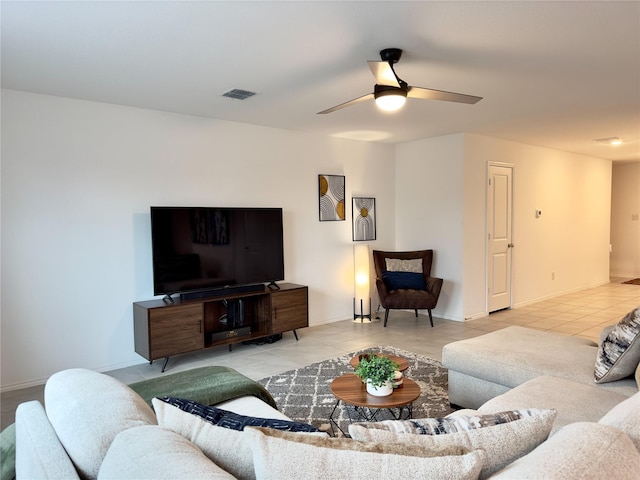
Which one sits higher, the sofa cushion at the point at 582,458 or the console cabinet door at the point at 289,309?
the sofa cushion at the point at 582,458

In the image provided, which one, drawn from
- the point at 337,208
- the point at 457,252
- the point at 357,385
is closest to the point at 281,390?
the point at 357,385

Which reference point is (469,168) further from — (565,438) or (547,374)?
(565,438)

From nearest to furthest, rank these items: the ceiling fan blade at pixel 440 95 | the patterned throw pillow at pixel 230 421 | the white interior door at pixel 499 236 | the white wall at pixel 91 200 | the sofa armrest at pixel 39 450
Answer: the sofa armrest at pixel 39 450, the patterned throw pillow at pixel 230 421, the ceiling fan blade at pixel 440 95, the white wall at pixel 91 200, the white interior door at pixel 499 236

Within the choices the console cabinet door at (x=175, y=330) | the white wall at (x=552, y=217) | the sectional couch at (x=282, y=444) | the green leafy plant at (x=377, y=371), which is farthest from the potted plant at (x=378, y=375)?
the white wall at (x=552, y=217)

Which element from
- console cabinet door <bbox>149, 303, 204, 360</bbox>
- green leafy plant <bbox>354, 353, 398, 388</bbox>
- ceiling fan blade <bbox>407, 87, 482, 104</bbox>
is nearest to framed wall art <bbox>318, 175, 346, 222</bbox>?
console cabinet door <bbox>149, 303, 204, 360</bbox>

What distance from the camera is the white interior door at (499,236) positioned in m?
6.03

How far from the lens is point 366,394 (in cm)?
249

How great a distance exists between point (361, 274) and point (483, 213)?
1.90 metres

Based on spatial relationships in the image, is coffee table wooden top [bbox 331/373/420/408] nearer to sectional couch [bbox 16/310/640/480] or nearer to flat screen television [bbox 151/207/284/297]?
sectional couch [bbox 16/310/640/480]

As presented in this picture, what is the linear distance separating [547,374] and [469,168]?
Answer: 369 centimetres

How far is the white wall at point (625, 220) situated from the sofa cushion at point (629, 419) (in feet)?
32.1

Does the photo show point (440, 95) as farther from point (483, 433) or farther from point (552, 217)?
point (552, 217)

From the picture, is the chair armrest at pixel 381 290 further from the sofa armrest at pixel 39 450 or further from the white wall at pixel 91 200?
the sofa armrest at pixel 39 450

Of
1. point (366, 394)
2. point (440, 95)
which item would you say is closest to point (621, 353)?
point (366, 394)
